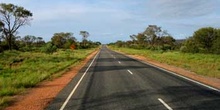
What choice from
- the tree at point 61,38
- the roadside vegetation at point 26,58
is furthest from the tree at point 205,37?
the tree at point 61,38

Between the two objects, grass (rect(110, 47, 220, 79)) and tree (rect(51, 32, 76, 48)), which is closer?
grass (rect(110, 47, 220, 79))

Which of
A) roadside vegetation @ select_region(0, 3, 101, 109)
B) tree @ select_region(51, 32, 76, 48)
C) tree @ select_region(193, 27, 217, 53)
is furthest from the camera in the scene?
tree @ select_region(51, 32, 76, 48)

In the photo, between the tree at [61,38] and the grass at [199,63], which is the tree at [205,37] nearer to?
the grass at [199,63]

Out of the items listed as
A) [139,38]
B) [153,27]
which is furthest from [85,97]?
[139,38]

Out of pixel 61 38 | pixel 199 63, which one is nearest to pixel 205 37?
pixel 199 63

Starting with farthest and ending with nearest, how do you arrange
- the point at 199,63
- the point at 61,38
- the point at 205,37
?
the point at 61,38 → the point at 205,37 → the point at 199,63

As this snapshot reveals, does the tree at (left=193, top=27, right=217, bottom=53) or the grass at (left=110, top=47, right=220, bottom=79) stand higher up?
the tree at (left=193, top=27, right=217, bottom=53)

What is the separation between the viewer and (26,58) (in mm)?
43406

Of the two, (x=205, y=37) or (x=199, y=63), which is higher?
(x=205, y=37)

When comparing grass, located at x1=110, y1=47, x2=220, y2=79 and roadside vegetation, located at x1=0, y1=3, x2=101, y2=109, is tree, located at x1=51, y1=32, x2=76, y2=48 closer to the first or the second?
roadside vegetation, located at x1=0, y1=3, x2=101, y2=109

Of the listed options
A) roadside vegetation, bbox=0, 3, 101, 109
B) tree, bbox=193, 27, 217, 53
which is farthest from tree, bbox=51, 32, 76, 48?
tree, bbox=193, 27, 217, 53

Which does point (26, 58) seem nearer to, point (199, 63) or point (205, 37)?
point (199, 63)

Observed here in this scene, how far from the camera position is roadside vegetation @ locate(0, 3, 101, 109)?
15.5m

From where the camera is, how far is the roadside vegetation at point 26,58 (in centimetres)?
1551
